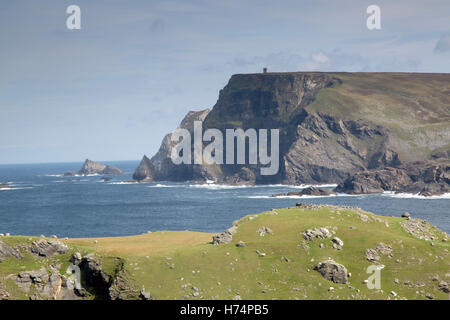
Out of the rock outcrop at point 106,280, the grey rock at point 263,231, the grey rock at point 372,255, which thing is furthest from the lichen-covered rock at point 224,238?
the grey rock at point 372,255

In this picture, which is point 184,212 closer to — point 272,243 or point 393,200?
point 393,200

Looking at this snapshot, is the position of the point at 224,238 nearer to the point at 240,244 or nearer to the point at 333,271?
the point at 240,244

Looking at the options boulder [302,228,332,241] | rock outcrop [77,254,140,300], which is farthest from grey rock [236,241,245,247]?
rock outcrop [77,254,140,300]

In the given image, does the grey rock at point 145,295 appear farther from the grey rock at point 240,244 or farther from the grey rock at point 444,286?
the grey rock at point 444,286

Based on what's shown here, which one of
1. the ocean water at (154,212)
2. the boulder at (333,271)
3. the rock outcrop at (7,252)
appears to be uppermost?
the rock outcrop at (7,252)

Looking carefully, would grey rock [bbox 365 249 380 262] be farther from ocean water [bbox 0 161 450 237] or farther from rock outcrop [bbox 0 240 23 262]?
ocean water [bbox 0 161 450 237]
